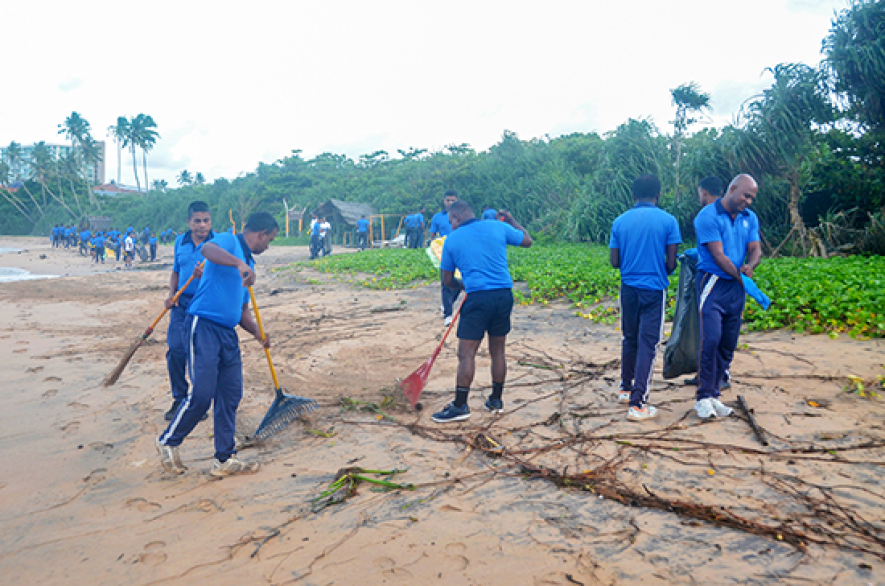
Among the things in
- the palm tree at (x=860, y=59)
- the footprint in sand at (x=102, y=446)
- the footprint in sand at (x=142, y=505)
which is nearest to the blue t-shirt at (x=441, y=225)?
the footprint in sand at (x=102, y=446)

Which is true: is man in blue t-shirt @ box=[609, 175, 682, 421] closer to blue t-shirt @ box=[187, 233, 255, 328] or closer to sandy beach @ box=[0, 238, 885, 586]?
sandy beach @ box=[0, 238, 885, 586]

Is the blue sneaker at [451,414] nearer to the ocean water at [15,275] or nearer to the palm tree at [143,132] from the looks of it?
the ocean water at [15,275]

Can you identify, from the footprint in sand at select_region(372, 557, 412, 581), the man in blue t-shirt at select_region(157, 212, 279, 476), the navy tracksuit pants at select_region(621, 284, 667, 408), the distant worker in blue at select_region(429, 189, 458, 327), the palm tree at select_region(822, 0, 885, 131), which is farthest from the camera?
the palm tree at select_region(822, 0, 885, 131)

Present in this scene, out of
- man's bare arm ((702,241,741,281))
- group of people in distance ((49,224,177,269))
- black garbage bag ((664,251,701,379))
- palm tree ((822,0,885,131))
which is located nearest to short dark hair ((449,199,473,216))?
black garbage bag ((664,251,701,379))

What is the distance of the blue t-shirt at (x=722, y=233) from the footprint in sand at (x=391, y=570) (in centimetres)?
329

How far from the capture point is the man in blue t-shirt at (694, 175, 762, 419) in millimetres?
4367

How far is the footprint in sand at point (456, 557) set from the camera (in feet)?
8.54

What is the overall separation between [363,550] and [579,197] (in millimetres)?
20196

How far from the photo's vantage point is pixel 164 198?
5619cm

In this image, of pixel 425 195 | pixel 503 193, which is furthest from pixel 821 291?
pixel 425 195

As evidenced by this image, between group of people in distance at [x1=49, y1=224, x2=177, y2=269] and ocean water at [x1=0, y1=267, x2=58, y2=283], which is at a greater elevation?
group of people in distance at [x1=49, y1=224, x2=177, y2=269]

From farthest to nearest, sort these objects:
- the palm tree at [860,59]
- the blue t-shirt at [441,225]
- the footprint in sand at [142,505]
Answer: the palm tree at [860,59] < the blue t-shirt at [441,225] < the footprint in sand at [142,505]

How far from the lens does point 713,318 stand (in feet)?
14.6

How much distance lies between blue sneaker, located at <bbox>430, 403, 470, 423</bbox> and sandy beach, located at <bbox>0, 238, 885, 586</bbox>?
0.11 m
